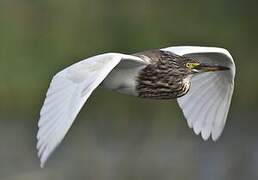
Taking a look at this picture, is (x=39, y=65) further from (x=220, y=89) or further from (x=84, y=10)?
(x=220, y=89)

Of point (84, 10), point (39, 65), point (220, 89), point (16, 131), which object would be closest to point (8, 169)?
point (16, 131)

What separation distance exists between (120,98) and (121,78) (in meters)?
1.88

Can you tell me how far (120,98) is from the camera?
430 centimetres

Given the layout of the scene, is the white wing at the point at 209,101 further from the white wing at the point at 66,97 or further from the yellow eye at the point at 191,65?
the white wing at the point at 66,97

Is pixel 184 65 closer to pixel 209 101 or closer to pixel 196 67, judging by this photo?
pixel 196 67

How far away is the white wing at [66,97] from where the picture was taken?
77.5 inches

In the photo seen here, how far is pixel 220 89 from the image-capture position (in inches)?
108

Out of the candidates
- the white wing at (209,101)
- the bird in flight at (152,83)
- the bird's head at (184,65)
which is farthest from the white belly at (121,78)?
the white wing at (209,101)

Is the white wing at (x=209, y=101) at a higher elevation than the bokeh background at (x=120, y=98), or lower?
higher

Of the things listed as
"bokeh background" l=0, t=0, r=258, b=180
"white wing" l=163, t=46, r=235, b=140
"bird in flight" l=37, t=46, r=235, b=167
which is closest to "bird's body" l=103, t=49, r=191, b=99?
"bird in flight" l=37, t=46, r=235, b=167

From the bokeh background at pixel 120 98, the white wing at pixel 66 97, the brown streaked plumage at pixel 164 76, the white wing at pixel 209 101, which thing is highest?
the white wing at pixel 66 97

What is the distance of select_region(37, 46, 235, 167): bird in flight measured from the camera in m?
2.05

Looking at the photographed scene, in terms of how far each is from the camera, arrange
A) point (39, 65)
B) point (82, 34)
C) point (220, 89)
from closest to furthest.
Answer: point (220, 89) < point (39, 65) < point (82, 34)

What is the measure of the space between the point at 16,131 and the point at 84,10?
45.3 inches
